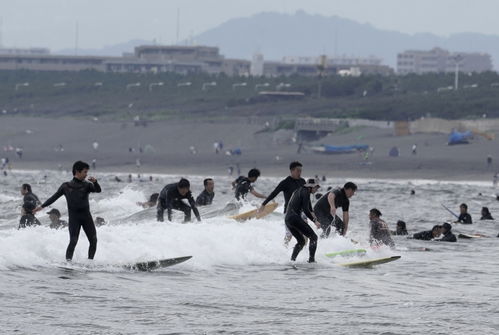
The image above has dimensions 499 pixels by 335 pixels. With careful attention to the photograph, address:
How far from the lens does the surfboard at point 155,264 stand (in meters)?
19.2

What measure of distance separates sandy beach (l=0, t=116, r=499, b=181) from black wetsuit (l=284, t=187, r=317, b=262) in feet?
177

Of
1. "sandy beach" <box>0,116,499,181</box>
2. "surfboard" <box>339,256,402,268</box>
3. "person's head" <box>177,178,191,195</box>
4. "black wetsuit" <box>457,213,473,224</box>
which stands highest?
"person's head" <box>177,178,191,195</box>

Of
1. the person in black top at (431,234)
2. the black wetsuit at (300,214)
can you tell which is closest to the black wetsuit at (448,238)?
the person in black top at (431,234)

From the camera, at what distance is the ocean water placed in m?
15.1

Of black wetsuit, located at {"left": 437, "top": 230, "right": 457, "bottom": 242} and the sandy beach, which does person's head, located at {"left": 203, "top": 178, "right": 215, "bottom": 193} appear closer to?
black wetsuit, located at {"left": 437, "top": 230, "right": 457, "bottom": 242}

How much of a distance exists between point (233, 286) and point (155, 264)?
162cm

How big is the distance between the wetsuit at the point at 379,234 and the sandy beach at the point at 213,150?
5013cm

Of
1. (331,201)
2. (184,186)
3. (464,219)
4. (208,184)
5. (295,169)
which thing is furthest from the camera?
(464,219)

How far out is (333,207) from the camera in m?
21.0

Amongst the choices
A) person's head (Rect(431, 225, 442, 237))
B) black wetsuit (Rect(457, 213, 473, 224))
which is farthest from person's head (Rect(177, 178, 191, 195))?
black wetsuit (Rect(457, 213, 473, 224))

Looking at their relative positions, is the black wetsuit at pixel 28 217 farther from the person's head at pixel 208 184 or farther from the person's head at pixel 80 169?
the person's head at pixel 208 184

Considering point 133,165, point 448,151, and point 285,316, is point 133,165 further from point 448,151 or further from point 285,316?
point 285,316

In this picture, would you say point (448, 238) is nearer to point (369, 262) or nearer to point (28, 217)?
point (369, 262)

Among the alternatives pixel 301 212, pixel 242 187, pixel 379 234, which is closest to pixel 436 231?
pixel 379 234
